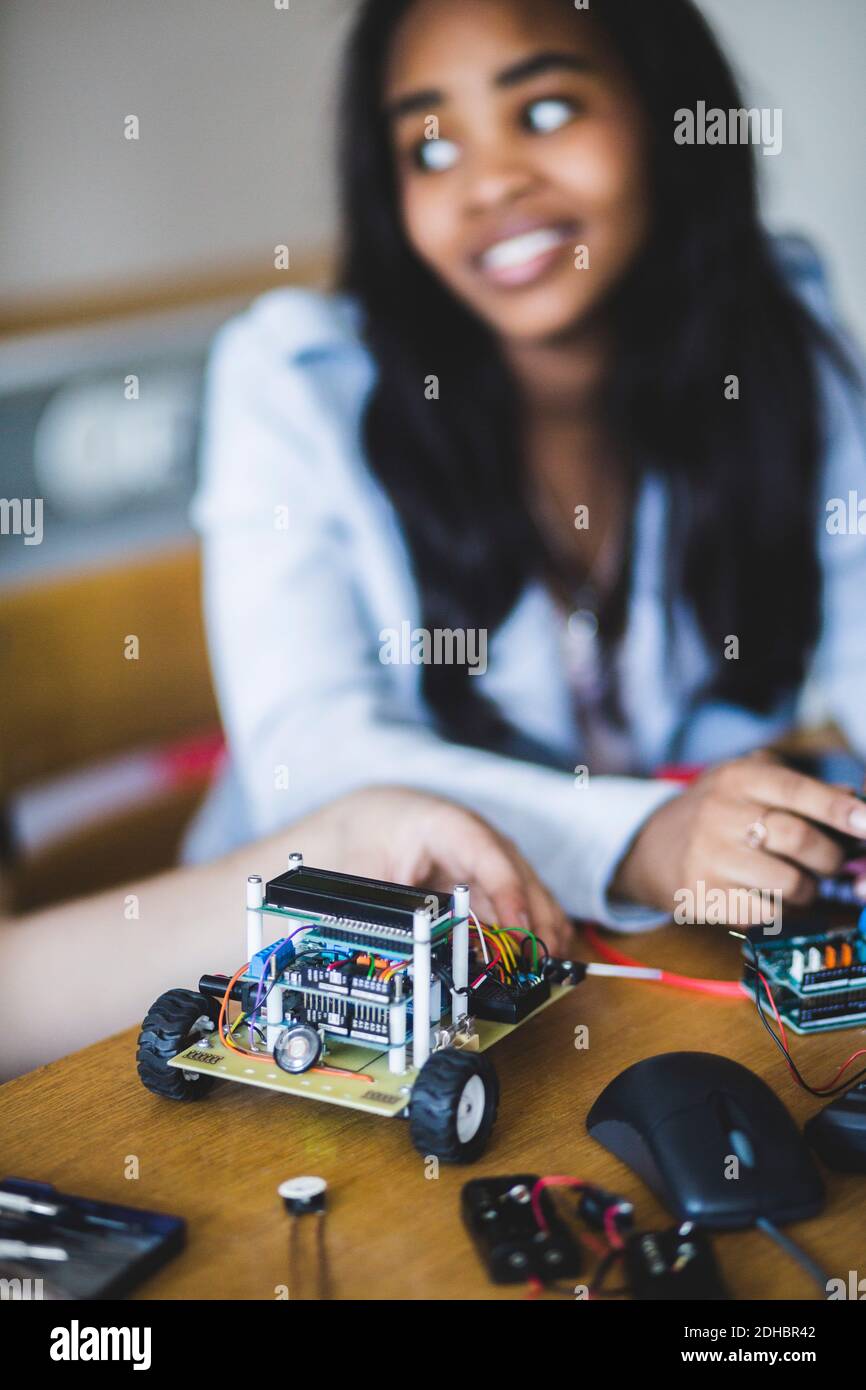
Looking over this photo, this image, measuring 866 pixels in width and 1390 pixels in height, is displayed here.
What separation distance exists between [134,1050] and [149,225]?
2080mm

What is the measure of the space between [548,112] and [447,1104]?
1336 millimetres

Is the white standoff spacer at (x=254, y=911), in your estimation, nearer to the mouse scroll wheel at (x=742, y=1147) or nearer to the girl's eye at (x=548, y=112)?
the mouse scroll wheel at (x=742, y=1147)

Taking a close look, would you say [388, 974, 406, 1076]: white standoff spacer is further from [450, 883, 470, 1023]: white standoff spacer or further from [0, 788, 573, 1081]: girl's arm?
[0, 788, 573, 1081]: girl's arm

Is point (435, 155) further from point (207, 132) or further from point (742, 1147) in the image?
point (742, 1147)

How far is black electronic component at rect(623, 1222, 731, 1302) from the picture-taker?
0.66 metres

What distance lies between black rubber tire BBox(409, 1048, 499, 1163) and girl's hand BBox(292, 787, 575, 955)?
0.75 ft

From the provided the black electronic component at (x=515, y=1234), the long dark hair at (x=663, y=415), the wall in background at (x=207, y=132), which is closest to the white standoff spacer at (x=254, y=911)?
the black electronic component at (x=515, y=1234)

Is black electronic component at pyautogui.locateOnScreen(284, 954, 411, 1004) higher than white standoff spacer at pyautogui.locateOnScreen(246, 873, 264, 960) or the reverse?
the reverse

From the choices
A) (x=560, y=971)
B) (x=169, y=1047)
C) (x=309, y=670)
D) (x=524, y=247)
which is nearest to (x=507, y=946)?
(x=560, y=971)

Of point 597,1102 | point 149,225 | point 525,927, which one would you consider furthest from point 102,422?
point 597,1102

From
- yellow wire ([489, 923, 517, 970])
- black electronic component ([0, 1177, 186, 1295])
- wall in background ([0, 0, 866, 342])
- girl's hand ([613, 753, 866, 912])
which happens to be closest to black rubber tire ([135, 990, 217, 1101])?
black electronic component ([0, 1177, 186, 1295])

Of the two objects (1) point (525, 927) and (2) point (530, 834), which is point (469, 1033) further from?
(2) point (530, 834)

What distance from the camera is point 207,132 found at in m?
2.62

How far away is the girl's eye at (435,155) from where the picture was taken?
1687 millimetres
